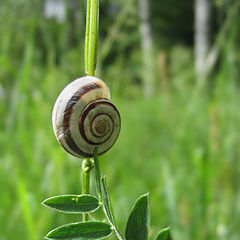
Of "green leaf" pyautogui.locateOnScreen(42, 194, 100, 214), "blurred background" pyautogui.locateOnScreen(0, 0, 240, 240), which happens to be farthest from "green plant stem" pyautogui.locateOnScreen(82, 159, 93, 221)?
"blurred background" pyautogui.locateOnScreen(0, 0, 240, 240)

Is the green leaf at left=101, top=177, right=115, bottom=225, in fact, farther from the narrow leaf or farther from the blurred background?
the blurred background

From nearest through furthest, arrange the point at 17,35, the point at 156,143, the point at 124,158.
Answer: the point at 17,35 < the point at 124,158 < the point at 156,143

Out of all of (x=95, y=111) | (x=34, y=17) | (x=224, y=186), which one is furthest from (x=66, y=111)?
(x=224, y=186)

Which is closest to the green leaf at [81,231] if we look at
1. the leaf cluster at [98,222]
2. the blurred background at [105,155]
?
the leaf cluster at [98,222]

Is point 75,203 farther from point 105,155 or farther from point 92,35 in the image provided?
point 105,155

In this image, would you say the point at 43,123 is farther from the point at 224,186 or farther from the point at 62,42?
the point at 224,186

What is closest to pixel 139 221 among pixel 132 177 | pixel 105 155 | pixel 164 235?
pixel 164 235
